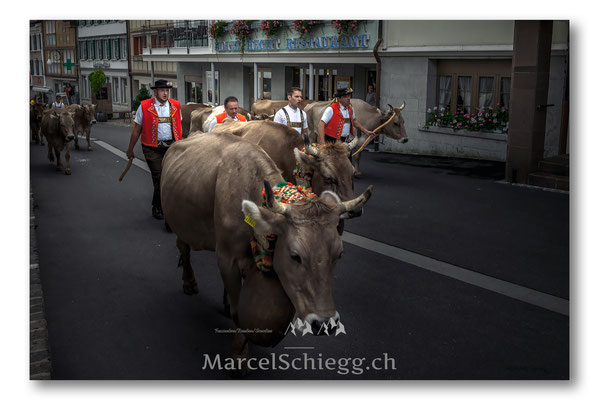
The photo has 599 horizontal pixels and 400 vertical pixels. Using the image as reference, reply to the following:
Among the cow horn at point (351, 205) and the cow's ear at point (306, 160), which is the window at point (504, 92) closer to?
the cow's ear at point (306, 160)

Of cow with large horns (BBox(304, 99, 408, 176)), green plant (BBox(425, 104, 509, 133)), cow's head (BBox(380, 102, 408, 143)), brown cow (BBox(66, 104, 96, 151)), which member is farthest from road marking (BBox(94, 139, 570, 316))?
green plant (BBox(425, 104, 509, 133))

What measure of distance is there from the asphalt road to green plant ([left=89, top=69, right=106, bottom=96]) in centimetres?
149

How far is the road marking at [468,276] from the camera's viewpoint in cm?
517

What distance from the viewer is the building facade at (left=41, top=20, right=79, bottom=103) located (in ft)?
15.7

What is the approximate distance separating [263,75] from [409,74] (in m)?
4.57

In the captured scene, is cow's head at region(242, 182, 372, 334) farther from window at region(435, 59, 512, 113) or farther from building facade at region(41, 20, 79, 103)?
window at region(435, 59, 512, 113)

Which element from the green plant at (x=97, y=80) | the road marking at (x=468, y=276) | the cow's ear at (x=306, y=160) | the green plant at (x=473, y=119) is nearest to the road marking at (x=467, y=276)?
the road marking at (x=468, y=276)

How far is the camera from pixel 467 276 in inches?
242

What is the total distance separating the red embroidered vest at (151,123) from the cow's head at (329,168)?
2.74 meters

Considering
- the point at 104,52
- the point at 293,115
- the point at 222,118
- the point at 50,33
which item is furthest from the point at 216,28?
the point at 222,118

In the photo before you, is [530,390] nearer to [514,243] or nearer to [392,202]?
[514,243]

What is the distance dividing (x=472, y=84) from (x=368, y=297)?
31.5 ft
